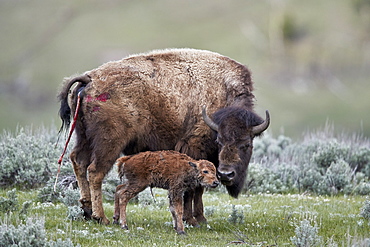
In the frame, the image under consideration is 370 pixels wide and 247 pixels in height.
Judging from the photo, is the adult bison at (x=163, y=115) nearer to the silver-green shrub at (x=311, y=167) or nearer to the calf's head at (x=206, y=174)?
the calf's head at (x=206, y=174)

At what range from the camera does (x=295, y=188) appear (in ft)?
39.0

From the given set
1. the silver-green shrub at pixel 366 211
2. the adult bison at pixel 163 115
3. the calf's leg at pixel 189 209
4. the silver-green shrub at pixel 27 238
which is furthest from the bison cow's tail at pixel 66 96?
the silver-green shrub at pixel 366 211

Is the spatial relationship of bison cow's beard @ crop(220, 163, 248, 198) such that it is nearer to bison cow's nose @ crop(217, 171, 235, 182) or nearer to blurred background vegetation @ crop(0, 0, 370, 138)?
bison cow's nose @ crop(217, 171, 235, 182)

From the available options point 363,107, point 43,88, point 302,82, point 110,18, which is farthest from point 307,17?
point 43,88

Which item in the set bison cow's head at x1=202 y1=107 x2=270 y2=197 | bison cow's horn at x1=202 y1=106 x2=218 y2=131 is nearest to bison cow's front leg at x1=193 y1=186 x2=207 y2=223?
bison cow's head at x1=202 y1=107 x2=270 y2=197

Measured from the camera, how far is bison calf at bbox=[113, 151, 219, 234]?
7.70 m

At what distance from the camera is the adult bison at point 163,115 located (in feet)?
26.2

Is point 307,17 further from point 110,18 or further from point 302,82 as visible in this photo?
point 110,18

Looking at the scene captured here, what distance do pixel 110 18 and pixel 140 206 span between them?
57.2 meters

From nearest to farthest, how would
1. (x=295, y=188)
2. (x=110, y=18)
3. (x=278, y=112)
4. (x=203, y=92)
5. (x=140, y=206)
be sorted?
(x=203, y=92)
(x=140, y=206)
(x=295, y=188)
(x=278, y=112)
(x=110, y=18)

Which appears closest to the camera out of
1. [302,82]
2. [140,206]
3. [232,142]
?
[232,142]

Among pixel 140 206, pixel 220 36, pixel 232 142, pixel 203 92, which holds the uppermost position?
pixel 220 36

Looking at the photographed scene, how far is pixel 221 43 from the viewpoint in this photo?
2307 inches

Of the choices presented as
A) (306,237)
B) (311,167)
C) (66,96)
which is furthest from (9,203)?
(311,167)
